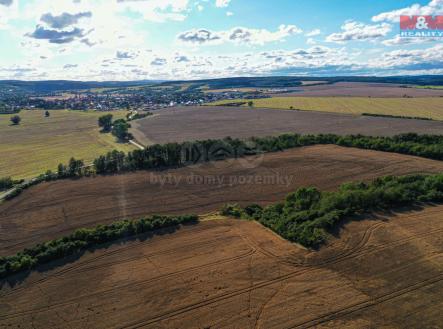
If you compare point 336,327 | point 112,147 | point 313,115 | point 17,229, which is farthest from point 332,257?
point 313,115

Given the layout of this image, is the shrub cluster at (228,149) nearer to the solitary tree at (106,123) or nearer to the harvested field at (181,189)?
the harvested field at (181,189)

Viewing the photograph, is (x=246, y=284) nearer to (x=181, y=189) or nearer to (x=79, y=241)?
(x=79, y=241)

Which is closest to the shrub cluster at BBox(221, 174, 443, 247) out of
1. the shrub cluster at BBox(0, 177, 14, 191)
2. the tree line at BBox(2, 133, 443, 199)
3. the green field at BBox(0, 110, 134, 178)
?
the tree line at BBox(2, 133, 443, 199)

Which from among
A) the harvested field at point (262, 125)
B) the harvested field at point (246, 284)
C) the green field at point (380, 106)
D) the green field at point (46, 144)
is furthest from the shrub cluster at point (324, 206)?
the green field at point (380, 106)

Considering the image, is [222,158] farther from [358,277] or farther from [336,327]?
[336,327]

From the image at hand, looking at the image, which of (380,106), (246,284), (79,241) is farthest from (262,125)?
(246,284)
